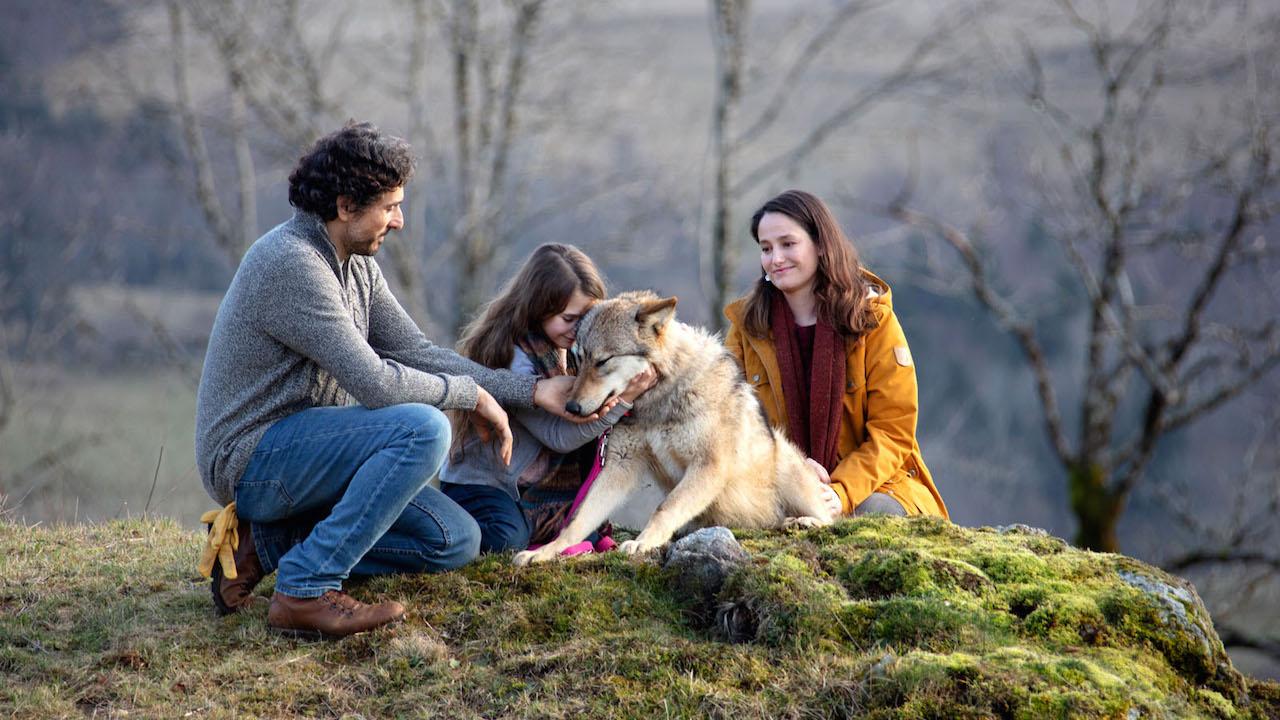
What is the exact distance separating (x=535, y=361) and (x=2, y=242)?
15839 millimetres

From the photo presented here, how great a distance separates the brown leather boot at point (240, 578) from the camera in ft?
14.2

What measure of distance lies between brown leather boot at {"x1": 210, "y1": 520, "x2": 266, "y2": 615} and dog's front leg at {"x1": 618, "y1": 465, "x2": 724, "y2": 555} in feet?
5.65

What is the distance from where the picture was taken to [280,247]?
4.02 m

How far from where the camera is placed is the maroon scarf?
18.2ft

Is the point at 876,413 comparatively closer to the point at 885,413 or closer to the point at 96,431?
the point at 885,413

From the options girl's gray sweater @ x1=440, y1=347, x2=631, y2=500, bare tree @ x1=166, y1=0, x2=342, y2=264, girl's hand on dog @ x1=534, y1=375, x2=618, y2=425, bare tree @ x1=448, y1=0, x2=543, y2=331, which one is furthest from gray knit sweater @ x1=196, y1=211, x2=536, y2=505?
bare tree @ x1=166, y1=0, x2=342, y2=264

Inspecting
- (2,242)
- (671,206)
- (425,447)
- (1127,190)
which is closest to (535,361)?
(425,447)

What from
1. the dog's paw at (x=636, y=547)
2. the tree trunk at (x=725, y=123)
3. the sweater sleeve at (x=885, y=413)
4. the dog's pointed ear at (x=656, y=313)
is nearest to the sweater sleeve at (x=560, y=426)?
the dog's pointed ear at (x=656, y=313)

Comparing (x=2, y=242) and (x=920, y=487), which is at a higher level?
(x=2, y=242)

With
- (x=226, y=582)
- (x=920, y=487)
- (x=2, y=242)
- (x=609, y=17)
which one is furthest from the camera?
(x=2, y=242)

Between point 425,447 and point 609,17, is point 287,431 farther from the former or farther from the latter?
point 609,17

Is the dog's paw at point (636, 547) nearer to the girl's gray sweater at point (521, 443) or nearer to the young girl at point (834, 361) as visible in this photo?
the girl's gray sweater at point (521, 443)

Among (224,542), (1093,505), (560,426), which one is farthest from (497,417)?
(1093,505)

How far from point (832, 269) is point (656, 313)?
1185mm
